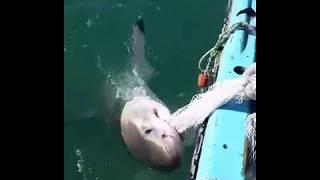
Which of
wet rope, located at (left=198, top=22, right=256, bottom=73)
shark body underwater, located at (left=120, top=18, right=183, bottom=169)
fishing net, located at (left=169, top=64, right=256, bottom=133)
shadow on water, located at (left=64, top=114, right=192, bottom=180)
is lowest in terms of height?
shadow on water, located at (left=64, top=114, right=192, bottom=180)

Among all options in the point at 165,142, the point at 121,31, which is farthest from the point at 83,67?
the point at 165,142

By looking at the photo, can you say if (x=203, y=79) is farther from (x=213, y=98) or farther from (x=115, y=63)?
(x=115, y=63)

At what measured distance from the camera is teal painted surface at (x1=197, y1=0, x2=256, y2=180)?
218cm

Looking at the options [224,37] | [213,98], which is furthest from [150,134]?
[224,37]

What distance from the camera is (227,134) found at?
2309 millimetres

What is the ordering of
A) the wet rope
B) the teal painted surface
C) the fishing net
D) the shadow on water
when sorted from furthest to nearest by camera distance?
the wet rope → the shadow on water → the fishing net → the teal painted surface

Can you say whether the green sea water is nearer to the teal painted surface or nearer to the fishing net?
the fishing net

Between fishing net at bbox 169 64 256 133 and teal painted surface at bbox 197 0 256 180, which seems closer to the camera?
teal painted surface at bbox 197 0 256 180

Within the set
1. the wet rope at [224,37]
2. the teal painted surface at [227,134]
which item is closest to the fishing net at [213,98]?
the teal painted surface at [227,134]

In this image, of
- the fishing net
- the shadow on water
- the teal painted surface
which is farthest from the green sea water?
the teal painted surface
